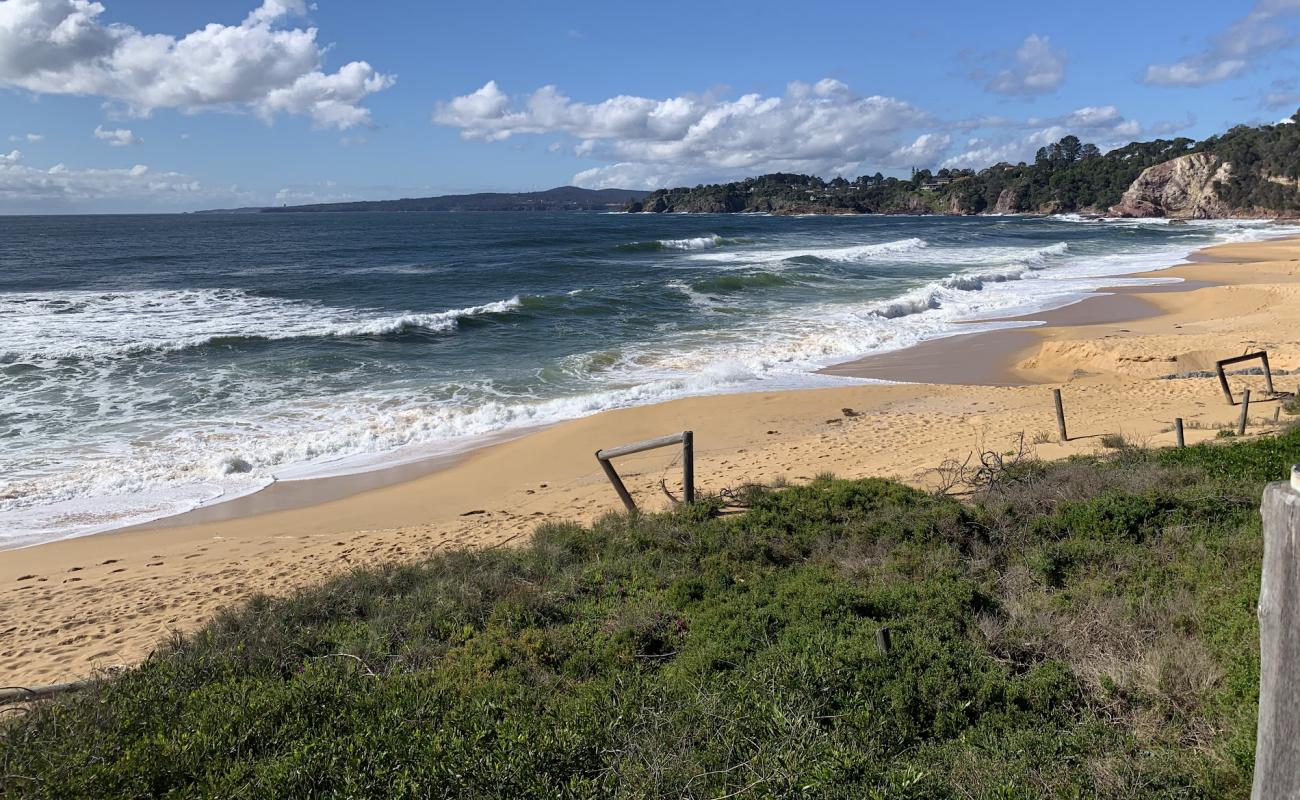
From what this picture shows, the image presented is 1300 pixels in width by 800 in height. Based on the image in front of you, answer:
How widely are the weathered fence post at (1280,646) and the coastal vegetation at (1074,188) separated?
112m

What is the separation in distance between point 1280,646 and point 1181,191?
415 feet

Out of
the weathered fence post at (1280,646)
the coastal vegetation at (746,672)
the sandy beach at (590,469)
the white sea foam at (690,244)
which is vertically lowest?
the sandy beach at (590,469)

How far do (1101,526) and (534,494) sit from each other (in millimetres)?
7501

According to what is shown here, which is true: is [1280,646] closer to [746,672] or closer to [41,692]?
[746,672]

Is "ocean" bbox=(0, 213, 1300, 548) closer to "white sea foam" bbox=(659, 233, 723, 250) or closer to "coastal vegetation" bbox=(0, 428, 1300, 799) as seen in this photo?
"coastal vegetation" bbox=(0, 428, 1300, 799)

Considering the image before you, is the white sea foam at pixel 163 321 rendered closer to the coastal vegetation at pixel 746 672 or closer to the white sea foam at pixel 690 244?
the coastal vegetation at pixel 746 672

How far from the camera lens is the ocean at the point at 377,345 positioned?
43.8 ft

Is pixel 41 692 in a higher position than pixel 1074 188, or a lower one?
lower

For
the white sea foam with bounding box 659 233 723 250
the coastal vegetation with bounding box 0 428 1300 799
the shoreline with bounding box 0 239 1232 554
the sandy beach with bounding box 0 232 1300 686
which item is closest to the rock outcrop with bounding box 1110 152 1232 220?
the white sea foam with bounding box 659 233 723 250

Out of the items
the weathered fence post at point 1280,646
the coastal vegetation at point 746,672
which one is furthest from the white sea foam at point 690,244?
the weathered fence post at point 1280,646

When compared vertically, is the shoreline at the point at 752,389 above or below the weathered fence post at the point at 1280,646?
below

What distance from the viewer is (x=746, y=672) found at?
4645mm

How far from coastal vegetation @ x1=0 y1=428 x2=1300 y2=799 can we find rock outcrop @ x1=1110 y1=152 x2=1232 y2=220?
116934 millimetres

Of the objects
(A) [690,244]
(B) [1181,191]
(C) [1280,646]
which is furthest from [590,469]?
(B) [1181,191]
